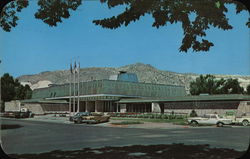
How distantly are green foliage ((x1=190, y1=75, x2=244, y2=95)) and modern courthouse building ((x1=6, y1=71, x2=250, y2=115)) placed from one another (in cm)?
301

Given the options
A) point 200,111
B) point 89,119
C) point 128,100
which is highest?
point 128,100

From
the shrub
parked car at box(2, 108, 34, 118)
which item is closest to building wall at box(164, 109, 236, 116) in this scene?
the shrub

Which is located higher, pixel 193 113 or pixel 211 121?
pixel 193 113

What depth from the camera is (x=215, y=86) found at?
6606 centimetres

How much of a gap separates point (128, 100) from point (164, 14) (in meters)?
51.8

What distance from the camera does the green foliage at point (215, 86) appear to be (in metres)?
65.4

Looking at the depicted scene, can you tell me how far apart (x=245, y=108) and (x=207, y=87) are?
2778 cm

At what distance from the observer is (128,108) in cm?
A: 6191

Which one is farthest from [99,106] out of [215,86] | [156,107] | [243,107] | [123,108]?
[243,107]

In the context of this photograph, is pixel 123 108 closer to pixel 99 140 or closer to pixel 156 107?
pixel 156 107

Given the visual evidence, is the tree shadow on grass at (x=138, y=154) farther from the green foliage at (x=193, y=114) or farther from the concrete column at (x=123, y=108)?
the concrete column at (x=123, y=108)

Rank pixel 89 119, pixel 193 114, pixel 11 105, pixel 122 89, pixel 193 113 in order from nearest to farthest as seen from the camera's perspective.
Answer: pixel 11 105, pixel 89 119, pixel 193 114, pixel 193 113, pixel 122 89

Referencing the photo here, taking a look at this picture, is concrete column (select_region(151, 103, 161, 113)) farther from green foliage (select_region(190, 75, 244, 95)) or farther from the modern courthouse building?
green foliage (select_region(190, 75, 244, 95))

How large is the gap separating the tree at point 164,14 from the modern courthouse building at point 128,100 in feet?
99.1
